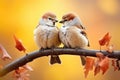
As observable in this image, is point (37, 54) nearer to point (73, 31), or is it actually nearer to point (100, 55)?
point (100, 55)

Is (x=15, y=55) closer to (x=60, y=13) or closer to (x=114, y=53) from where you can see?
(x=60, y=13)

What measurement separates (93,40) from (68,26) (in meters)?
0.48

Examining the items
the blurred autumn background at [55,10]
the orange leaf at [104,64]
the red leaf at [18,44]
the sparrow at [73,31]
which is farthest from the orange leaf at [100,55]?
the blurred autumn background at [55,10]

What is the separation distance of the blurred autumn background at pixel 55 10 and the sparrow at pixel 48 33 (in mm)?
453

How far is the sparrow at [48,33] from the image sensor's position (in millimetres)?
970

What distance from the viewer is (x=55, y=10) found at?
149 centimetres

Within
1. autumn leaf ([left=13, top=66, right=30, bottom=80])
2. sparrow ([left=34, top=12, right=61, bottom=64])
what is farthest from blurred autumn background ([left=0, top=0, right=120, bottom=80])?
autumn leaf ([left=13, top=66, right=30, bottom=80])

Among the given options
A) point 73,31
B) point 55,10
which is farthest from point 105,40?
point 55,10

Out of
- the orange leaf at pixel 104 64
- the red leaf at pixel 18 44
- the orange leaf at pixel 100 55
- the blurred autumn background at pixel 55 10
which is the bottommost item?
the blurred autumn background at pixel 55 10

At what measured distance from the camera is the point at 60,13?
1474 millimetres

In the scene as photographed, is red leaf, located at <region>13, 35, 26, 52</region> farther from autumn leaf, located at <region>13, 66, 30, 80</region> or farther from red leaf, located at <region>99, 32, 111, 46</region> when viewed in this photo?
red leaf, located at <region>99, 32, 111, 46</region>

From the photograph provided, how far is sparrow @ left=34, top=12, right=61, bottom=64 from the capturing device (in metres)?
0.97

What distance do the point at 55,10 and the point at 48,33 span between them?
48 centimetres

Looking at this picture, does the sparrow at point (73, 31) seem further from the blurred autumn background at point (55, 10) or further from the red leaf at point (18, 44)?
the blurred autumn background at point (55, 10)
